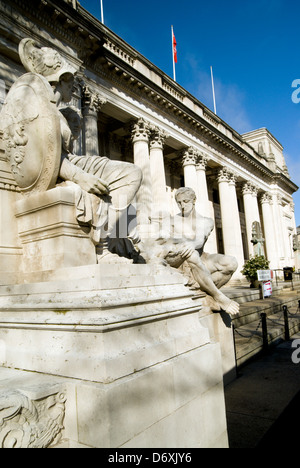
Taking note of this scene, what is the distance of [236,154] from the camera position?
27.7 metres

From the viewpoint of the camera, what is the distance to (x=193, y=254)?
404 cm

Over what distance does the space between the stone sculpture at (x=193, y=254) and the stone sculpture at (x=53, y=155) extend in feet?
3.48

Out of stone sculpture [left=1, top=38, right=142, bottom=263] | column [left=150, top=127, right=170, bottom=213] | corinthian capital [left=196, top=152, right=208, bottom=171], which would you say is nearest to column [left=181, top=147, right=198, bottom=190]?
corinthian capital [left=196, top=152, right=208, bottom=171]

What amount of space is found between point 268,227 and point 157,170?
20.5m

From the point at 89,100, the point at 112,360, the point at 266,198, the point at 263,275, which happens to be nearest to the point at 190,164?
the point at 89,100

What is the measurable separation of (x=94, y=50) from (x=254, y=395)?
14526 millimetres

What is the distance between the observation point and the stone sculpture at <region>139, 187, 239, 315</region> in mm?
4008

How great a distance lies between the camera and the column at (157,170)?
1842 cm

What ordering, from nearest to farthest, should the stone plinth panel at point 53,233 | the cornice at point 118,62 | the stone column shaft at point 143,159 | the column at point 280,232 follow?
the stone plinth panel at point 53,233
the cornice at point 118,62
the stone column shaft at point 143,159
the column at point 280,232

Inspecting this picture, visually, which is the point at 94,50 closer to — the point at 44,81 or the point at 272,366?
the point at 44,81

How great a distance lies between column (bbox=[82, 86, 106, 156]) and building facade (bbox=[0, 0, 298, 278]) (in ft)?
0.14

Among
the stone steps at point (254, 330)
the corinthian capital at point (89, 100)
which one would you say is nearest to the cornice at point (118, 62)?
the corinthian capital at point (89, 100)

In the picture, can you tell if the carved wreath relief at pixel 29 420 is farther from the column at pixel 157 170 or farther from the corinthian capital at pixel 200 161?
the corinthian capital at pixel 200 161

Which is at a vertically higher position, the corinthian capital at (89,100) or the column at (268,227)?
the corinthian capital at (89,100)
